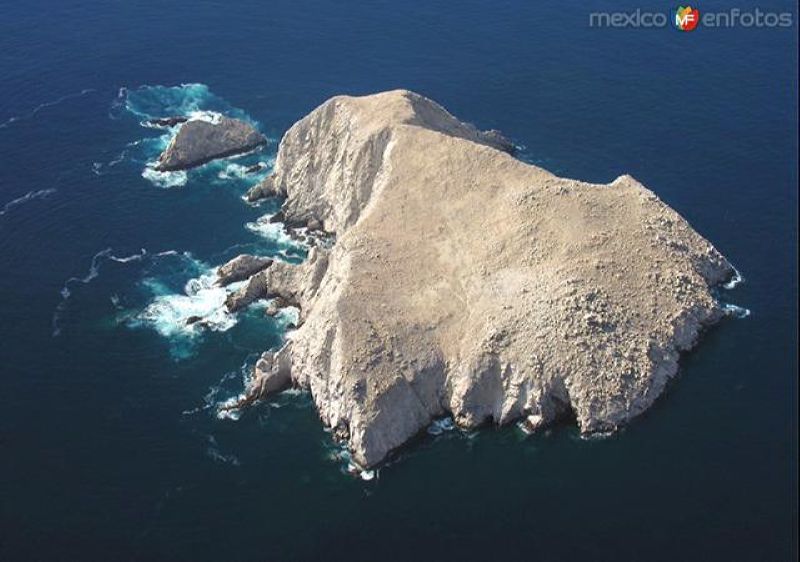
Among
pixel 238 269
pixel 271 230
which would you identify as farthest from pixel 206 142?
pixel 238 269

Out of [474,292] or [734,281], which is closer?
[474,292]

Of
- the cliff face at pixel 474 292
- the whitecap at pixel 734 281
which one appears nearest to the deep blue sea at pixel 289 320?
the whitecap at pixel 734 281

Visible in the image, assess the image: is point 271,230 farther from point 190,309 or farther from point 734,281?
point 734,281

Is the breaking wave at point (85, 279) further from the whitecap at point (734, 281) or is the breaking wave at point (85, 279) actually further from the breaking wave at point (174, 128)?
the whitecap at point (734, 281)

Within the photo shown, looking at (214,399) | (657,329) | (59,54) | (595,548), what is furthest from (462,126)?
(59,54)

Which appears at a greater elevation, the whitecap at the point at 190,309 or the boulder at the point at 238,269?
the boulder at the point at 238,269
